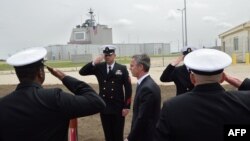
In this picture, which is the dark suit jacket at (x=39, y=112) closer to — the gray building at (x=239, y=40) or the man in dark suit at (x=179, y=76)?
the man in dark suit at (x=179, y=76)

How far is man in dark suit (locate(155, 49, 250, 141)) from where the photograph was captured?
8.61ft

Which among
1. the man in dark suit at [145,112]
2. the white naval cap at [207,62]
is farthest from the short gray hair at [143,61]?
the white naval cap at [207,62]

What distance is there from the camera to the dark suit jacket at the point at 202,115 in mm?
2623

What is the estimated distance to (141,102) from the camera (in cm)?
464

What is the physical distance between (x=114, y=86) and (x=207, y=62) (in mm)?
4243

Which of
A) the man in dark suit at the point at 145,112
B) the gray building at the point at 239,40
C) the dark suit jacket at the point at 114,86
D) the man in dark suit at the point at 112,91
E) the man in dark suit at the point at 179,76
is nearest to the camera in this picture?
the man in dark suit at the point at 145,112

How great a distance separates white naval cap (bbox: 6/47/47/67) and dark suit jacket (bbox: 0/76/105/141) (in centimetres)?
17

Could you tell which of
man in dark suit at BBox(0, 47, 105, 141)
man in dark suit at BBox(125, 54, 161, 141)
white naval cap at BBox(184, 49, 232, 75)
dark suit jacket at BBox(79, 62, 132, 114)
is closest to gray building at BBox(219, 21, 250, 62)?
dark suit jacket at BBox(79, 62, 132, 114)

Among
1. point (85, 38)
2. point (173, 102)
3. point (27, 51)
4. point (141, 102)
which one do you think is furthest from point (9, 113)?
point (85, 38)

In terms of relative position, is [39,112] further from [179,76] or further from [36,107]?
[179,76]

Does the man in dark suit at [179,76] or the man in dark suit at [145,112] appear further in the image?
the man in dark suit at [179,76]

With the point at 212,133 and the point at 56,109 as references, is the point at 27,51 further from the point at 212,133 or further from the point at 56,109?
the point at 212,133

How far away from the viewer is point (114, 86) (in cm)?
686

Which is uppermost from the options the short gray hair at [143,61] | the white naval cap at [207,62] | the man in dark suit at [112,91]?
the white naval cap at [207,62]
